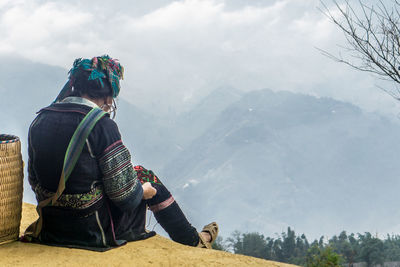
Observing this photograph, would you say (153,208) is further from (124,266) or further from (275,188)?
(275,188)

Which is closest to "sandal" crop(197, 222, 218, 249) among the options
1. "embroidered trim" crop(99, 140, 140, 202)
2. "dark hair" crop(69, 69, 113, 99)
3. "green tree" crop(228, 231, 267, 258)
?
"embroidered trim" crop(99, 140, 140, 202)

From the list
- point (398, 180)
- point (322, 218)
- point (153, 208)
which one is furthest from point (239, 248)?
point (398, 180)

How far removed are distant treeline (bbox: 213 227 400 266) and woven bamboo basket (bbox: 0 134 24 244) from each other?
8.01 ft

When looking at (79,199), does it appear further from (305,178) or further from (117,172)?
(305,178)

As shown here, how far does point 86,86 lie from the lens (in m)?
2.99

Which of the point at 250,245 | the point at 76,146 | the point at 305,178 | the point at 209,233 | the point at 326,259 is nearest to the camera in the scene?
the point at 76,146

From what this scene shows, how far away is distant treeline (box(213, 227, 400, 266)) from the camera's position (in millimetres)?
19216

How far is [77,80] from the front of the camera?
3020 mm

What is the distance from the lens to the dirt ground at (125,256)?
2756 mm

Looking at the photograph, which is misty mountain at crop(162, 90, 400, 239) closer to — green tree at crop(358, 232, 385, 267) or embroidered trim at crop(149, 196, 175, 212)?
green tree at crop(358, 232, 385, 267)

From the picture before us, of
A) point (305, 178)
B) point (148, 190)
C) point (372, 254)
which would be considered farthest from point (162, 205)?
point (305, 178)

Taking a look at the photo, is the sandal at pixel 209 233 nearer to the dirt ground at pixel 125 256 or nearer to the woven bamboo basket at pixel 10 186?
the dirt ground at pixel 125 256

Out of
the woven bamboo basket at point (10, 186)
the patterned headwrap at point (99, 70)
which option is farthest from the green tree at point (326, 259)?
the woven bamboo basket at point (10, 186)

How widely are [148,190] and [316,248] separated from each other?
181cm
